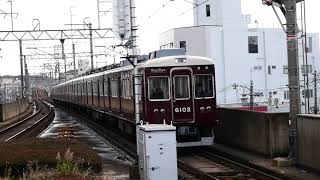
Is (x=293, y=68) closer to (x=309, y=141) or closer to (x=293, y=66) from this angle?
(x=293, y=66)

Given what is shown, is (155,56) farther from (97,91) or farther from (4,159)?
(97,91)

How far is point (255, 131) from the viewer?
16.0 metres

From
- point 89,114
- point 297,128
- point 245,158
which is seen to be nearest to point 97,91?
point 89,114

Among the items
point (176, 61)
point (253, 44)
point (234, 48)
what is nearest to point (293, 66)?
point (176, 61)

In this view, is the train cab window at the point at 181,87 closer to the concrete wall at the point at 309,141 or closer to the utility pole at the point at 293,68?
the utility pole at the point at 293,68

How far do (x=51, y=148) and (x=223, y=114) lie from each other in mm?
7634

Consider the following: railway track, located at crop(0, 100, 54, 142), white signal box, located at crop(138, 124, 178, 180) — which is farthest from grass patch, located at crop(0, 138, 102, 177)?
railway track, located at crop(0, 100, 54, 142)

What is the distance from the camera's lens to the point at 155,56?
714 inches

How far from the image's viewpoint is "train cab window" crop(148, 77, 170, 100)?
668 inches

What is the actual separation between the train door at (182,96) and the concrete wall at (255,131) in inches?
64.1

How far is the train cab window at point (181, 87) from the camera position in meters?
17.1

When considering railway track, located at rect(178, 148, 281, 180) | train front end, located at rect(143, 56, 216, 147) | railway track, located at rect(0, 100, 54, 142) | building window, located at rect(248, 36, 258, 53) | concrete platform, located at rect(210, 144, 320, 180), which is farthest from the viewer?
building window, located at rect(248, 36, 258, 53)

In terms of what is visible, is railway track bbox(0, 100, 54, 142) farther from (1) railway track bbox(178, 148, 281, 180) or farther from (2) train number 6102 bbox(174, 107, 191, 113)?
(1) railway track bbox(178, 148, 281, 180)

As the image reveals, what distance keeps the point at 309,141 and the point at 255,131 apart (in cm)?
339
